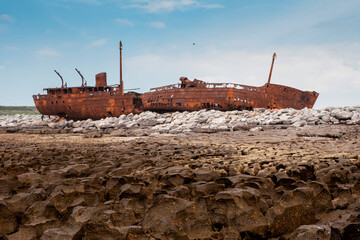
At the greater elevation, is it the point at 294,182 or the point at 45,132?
the point at 294,182

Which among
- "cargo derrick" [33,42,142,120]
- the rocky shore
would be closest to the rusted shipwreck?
"cargo derrick" [33,42,142,120]

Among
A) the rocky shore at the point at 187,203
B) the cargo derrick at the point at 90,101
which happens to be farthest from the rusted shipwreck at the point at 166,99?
the rocky shore at the point at 187,203

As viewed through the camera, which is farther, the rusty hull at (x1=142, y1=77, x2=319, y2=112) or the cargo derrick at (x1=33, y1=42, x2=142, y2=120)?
the cargo derrick at (x1=33, y1=42, x2=142, y2=120)

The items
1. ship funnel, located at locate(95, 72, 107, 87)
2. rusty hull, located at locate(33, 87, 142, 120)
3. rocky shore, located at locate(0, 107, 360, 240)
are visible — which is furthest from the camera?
ship funnel, located at locate(95, 72, 107, 87)

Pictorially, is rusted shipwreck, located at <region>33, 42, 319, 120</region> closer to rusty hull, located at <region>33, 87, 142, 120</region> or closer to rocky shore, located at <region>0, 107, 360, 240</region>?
rusty hull, located at <region>33, 87, 142, 120</region>

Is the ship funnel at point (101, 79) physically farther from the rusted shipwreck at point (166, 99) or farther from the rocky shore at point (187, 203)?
the rocky shore at point (187, 203)

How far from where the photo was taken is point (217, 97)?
59.1 ft

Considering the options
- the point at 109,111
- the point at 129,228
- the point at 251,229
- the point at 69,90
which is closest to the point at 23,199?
the point at 129,228

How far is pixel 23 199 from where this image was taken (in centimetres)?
265

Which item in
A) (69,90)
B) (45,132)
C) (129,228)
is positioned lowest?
(45,132)

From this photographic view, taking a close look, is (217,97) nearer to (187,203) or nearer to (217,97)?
(217,97)

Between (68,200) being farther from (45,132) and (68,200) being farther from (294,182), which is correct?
(45,132)

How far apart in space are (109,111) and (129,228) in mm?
20352

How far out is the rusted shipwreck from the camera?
1811 cm
